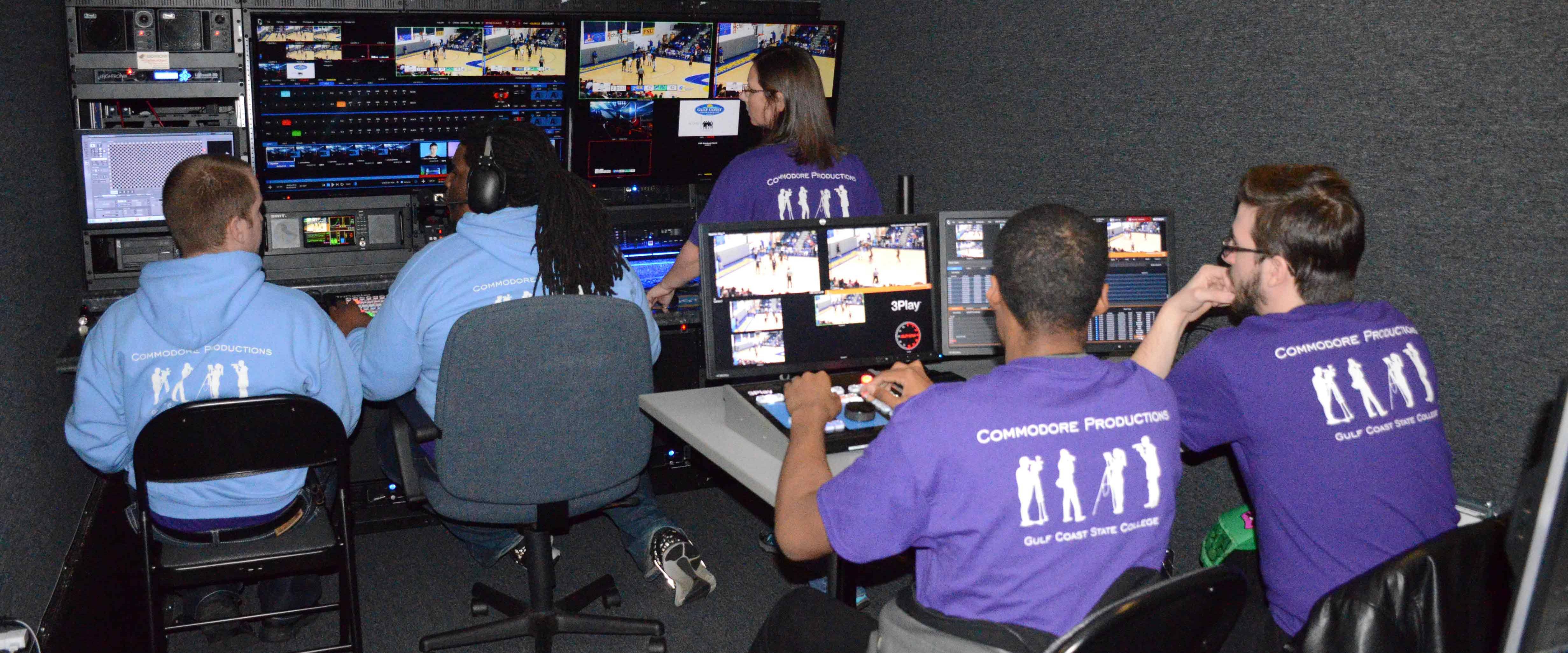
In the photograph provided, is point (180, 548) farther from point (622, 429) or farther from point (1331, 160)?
point (1331, 160)

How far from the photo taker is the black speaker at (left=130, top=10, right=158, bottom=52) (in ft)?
9.57

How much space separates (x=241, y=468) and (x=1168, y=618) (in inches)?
63.4

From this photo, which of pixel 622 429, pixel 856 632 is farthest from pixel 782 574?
pixel 856 632

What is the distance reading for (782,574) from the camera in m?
2.98

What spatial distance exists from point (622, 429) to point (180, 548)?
88cm

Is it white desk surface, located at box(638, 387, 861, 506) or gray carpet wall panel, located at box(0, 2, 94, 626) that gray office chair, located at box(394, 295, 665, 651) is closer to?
white desk surface, located at box(638, 387, 861, 506)

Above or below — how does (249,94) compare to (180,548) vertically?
above

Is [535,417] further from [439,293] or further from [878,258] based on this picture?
[878,258]

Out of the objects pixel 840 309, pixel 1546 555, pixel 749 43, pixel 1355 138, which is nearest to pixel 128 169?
pixel 749 43

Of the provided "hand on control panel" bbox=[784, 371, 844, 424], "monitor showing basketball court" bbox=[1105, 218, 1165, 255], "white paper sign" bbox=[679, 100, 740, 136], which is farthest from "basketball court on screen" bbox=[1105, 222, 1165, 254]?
"white paper sign" bbox=[679, 100, 740, 136]

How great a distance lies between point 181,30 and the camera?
2.96 meters

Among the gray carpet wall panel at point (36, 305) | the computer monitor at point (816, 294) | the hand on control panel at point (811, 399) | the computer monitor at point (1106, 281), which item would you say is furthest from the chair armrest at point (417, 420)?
the computer monitor at point (1106, 281)

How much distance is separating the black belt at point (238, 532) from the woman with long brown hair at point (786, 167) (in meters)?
1.08

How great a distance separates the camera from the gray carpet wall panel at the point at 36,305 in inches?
79.3
